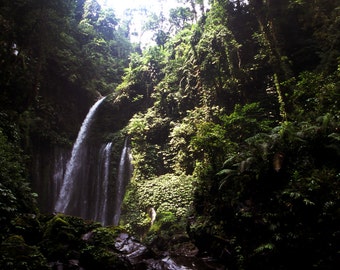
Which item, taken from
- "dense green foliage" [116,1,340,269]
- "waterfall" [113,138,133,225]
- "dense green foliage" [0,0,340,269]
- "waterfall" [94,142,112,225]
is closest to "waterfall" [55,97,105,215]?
"waterfall" [94,142,112,225]

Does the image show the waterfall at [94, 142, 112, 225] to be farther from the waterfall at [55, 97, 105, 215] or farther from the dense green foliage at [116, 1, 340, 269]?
the dense green foliage at [116, 1, 340, 269]

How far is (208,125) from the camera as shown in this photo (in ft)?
39.1

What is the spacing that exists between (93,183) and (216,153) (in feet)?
41.9

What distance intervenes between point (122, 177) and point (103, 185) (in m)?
1.68

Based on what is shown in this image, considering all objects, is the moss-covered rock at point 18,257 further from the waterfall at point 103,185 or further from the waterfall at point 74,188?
the waterfall at point 74,188

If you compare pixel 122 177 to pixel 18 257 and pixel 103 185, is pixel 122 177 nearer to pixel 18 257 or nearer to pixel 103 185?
pixel 103 185

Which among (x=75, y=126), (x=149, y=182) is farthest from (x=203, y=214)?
(x=75, y=126)

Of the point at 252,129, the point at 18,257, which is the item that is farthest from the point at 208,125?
the point at 18,257

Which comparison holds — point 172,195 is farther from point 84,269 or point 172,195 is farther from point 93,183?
point 84,269

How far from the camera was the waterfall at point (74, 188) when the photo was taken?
63.6 ft

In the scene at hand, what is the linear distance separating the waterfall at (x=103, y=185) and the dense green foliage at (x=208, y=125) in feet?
6.24

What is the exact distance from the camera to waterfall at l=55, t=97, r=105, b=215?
1937 cm

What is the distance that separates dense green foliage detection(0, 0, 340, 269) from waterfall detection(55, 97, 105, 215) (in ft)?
5.42

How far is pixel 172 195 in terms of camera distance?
15336 millimetres
